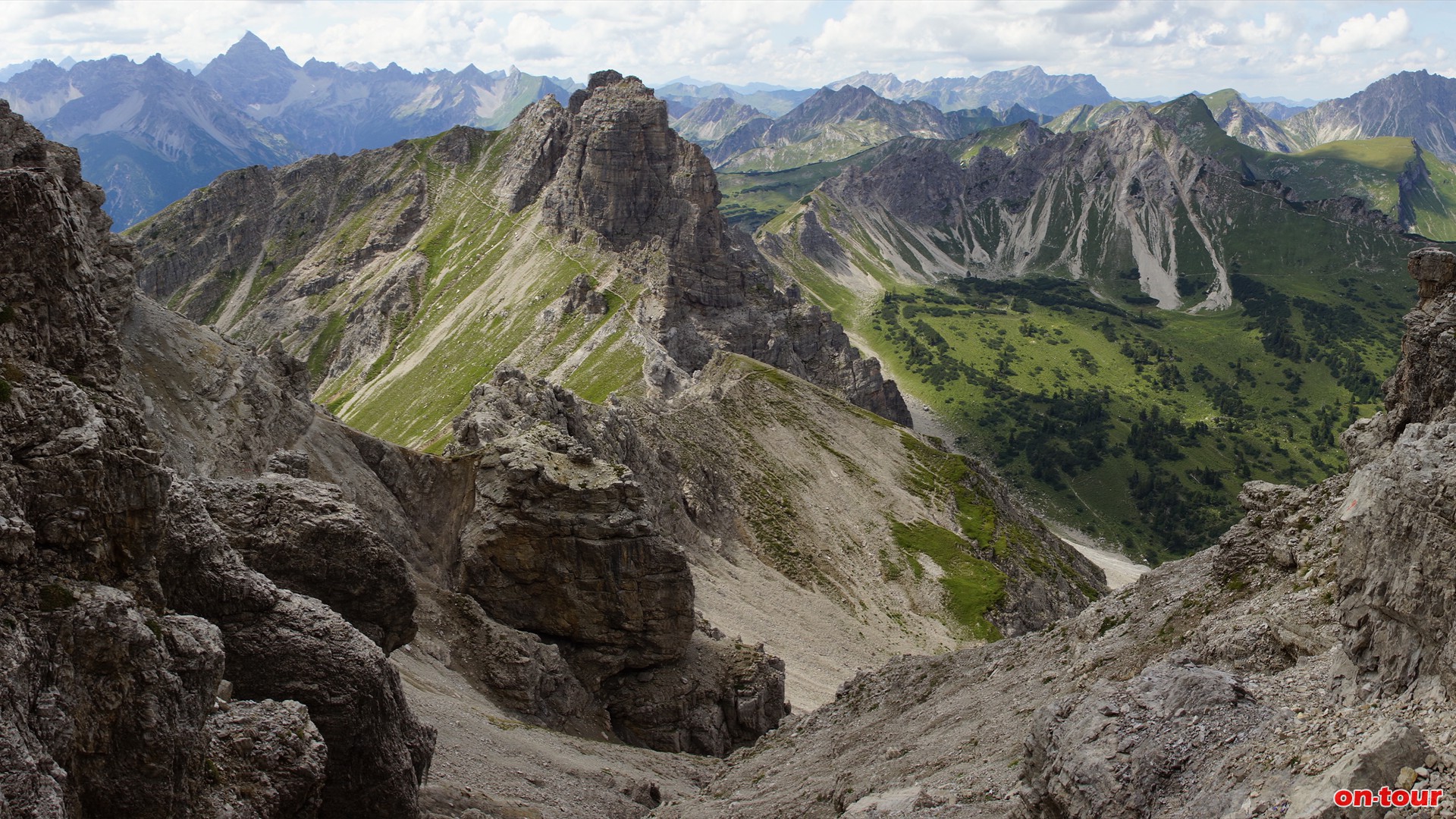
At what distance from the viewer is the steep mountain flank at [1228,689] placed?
16.6 m

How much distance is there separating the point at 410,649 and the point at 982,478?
296 ft

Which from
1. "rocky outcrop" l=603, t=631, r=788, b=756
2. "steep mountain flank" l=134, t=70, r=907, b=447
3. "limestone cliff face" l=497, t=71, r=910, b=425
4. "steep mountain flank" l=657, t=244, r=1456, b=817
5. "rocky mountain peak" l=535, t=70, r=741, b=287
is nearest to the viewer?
"steep mountain flank" l=657, t=244, r=1456, b=817

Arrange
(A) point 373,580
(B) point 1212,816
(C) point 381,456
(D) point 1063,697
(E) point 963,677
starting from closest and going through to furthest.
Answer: (B) point 1212,816
(D) point 1063,697
(A) point 373,580
(E) point 963,677
(C) point 381,456

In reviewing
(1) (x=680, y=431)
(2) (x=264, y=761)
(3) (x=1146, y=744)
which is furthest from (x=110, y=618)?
(1) (x=680, y=431)

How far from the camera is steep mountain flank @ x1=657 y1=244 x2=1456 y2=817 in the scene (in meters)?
16.6

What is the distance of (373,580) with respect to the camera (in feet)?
117

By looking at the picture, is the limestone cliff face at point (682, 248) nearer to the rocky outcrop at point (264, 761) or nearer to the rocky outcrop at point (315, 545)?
the rocky outcrop at point (315, 545)

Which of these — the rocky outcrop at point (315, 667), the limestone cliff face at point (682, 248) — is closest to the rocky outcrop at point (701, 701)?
the rocky outcrop at point (315, 667)

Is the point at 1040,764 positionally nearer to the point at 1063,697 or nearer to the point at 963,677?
the point at 1063,697

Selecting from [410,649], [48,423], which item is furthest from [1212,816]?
[410,649]

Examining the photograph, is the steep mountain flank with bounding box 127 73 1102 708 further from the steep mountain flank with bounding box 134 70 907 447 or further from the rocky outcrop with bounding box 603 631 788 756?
the steep mountain flank with bounding box 134 70 907 447

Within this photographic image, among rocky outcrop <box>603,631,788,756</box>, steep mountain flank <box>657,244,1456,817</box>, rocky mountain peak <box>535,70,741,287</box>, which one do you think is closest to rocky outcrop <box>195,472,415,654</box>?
steep mountain flank <box>657,244,1456,817</box>

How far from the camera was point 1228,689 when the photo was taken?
19.6m

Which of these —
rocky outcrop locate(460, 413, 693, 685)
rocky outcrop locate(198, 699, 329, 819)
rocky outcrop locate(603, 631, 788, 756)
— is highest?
rocky outcrop locate(198, 699, 329, 819)
